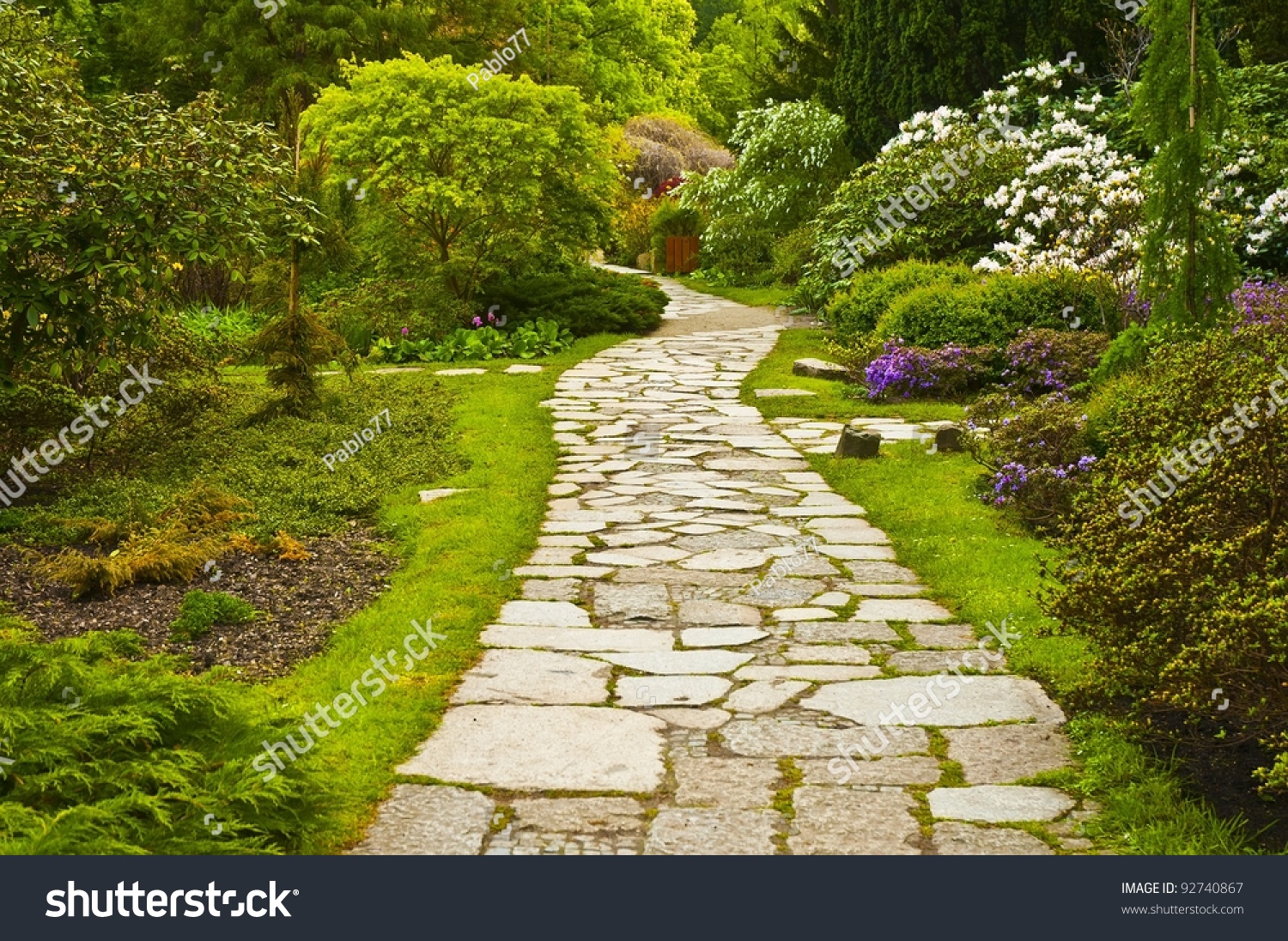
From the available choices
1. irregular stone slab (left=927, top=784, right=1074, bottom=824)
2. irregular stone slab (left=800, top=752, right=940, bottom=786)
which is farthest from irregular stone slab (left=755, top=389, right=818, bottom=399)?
irregular stone slab (left=927, top=784, right=1074, bottom=824)

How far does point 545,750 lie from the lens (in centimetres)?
404

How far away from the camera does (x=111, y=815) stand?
121 inches

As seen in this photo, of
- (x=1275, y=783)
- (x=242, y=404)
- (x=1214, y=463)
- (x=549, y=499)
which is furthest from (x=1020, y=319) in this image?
(x=1275, y=783)

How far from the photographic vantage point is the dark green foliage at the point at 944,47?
15344 mm

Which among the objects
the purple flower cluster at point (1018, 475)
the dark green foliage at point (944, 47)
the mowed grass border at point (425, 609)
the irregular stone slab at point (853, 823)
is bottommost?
the mowed grass border at point (425, 609)

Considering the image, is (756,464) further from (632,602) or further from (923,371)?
(632,602)

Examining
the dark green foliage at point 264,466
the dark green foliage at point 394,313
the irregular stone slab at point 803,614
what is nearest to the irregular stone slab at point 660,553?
the irregular stone slab at point 803,614

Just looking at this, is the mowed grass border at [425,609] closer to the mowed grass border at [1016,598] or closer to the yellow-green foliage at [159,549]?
the yellow-green foliage at [159,549]

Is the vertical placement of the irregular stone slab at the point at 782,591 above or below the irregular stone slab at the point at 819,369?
below

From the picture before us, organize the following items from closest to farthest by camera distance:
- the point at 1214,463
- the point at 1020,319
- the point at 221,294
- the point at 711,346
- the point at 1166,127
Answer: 1. the point at 1214,463
2. the point at 1166,127
3. the point at 1020,319
4. the point at 711,346
5. the point at 221,294

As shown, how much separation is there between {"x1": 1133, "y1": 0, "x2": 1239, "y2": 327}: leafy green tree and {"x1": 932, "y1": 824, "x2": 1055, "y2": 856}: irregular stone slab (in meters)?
4.45

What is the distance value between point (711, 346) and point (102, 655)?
34.8ft

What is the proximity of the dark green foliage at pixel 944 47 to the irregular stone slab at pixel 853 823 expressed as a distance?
13.2m

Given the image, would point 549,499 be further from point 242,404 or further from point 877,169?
point 877,169
